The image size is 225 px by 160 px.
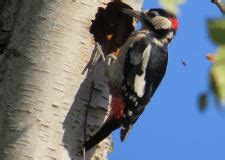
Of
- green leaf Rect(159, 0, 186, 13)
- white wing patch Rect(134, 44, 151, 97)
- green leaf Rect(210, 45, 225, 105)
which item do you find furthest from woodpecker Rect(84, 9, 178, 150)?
green leaf Rect(210, 45, 225, 105)

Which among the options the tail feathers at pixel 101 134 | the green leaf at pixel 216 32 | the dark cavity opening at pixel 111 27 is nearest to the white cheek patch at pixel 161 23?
the dark cavity opening at pixel 111 27

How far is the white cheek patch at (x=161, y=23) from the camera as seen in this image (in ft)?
10.9

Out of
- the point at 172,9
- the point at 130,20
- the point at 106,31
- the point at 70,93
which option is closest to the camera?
the point at 172,9

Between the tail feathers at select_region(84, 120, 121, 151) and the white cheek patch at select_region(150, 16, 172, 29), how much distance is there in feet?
3.85

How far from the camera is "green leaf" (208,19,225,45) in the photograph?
440 mm

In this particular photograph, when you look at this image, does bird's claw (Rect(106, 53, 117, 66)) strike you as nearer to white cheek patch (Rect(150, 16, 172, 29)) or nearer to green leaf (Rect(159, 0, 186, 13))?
white cheek patch (Rect(150, 16, 172, 29))

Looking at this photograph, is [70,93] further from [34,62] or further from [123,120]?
[123,120]

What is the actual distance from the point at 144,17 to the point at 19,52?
1.29m

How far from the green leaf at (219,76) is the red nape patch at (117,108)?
1.97 metres

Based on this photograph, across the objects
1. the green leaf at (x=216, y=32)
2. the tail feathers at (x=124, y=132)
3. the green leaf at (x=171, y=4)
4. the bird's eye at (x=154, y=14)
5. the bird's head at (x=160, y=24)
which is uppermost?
the green leaf at (x=216, y=32)

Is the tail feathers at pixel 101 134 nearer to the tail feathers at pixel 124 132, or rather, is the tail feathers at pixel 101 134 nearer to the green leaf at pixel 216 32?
the tail feathers at pixel 124 132

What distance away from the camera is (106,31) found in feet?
9.14

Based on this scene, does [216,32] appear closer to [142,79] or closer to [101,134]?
[101,134]

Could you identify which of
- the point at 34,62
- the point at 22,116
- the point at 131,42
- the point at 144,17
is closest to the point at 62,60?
the point at 34,62
